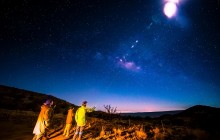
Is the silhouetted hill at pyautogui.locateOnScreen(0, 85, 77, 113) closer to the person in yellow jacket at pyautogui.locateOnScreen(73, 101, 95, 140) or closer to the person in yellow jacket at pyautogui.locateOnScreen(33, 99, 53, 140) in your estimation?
the person in yellow jacket at pyautogui.locateOnScreen(73, 101, 95, 140)

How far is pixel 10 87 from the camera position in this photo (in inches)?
1869

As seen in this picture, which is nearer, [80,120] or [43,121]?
[43,121]

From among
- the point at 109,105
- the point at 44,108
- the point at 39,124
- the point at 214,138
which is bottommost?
the point at 214,138

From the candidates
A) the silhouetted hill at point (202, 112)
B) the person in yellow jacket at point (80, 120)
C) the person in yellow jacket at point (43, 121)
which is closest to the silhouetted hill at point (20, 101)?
the silhouetted hill at point (202, 112)

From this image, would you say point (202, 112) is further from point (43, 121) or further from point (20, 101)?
point (43, 121)

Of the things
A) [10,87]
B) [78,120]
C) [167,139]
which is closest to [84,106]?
[78,120]

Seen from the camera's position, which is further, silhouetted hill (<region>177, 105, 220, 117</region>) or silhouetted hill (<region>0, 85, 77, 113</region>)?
silhouetted hill (<region>177, 105, 220, 117</region>)

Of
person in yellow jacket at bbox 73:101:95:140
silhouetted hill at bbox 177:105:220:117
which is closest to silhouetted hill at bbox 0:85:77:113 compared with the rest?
silhouetted hill at bbox 177:105:220:117

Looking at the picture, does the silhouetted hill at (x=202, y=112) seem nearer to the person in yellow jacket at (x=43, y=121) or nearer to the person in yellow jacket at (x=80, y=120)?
the person in yellow jacket at (x=80, y=120)

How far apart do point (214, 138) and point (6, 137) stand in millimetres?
13253

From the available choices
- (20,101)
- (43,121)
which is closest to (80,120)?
A: (43,121)

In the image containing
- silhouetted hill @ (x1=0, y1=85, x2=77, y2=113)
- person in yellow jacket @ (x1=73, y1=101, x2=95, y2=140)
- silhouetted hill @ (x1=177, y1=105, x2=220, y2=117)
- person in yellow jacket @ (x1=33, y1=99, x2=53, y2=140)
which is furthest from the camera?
silhouetted hill @ (x1=177, y1=105, x2=220, y2=117)

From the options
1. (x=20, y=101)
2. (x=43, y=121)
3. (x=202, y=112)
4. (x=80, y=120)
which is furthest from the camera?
(x=202, y=112)

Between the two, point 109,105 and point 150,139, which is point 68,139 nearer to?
point 150,139
